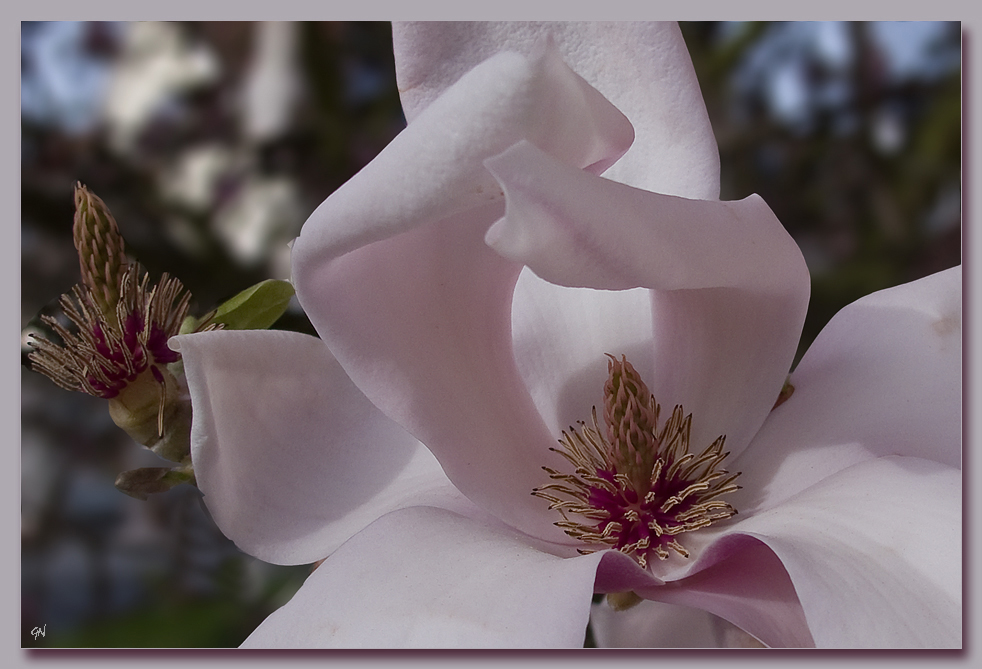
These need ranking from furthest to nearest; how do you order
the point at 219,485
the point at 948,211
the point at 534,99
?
1. the point at 948,211
2. the point at 219,485
3. the point at 534,99

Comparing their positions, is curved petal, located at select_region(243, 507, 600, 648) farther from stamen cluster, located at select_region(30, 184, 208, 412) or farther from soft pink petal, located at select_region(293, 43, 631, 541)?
stamen cluster, located at select_region(30, 184, 208, 412)

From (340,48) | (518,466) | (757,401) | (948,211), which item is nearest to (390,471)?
(518,466)

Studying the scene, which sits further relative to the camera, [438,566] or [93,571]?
[93,571]

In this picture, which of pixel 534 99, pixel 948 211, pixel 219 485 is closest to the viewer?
pixel 534 99

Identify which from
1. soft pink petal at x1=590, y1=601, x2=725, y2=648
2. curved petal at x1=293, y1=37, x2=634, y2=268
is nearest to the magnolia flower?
curved petal at x1=293, y1=37, x2=634, y2=268

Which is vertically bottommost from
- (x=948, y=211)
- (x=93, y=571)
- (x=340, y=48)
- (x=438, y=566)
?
(x=93, y=571)

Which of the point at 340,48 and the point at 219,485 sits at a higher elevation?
the point at 340,48

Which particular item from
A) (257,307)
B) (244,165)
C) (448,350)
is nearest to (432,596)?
(448,350)

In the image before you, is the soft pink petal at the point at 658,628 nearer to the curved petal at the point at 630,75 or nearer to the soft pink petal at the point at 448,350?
the soft pink petal at the point at 448,350

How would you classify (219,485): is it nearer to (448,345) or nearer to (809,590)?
(448,345)
